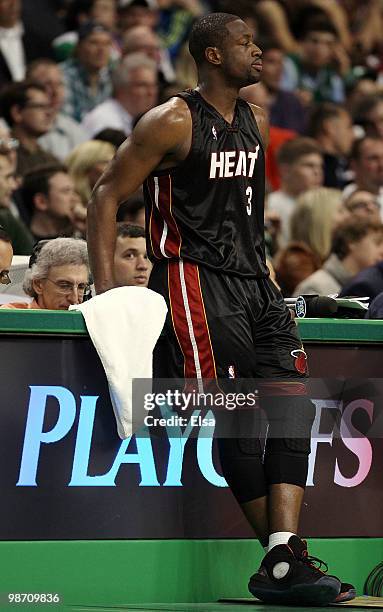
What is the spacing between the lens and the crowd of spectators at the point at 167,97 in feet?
27.0

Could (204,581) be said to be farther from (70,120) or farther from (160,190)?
(70,120)

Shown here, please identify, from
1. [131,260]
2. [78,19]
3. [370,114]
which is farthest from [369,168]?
[131,260]

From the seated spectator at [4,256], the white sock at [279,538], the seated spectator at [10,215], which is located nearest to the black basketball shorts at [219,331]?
the white sock at [279,538]

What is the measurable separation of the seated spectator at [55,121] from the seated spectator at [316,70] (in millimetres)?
3292

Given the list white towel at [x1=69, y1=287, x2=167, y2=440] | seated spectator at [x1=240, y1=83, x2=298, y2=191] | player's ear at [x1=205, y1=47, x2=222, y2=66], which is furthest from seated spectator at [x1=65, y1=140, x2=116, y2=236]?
white towel at [x1=69, y1=287, x2=167, y2=440]

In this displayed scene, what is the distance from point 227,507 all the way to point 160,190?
1.17 m

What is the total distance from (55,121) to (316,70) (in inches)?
153

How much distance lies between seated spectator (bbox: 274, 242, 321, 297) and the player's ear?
3.56m

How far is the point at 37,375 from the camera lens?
4602 millimetres

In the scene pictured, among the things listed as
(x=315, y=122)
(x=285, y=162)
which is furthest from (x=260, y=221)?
(x=315, y=122)

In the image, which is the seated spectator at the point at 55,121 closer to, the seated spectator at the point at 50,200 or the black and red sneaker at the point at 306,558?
the seated spectator at the point at 50,200

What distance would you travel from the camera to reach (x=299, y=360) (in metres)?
4.69

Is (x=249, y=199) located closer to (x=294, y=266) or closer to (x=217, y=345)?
(x=217, y=345)

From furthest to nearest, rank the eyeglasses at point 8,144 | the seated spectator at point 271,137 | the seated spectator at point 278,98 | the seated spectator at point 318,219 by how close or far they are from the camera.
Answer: the seated spectator at point 278,98 → the seated spectator at point 271,137 → the seated spectator at point 318,219 → the eyeglasses at point 8,144
